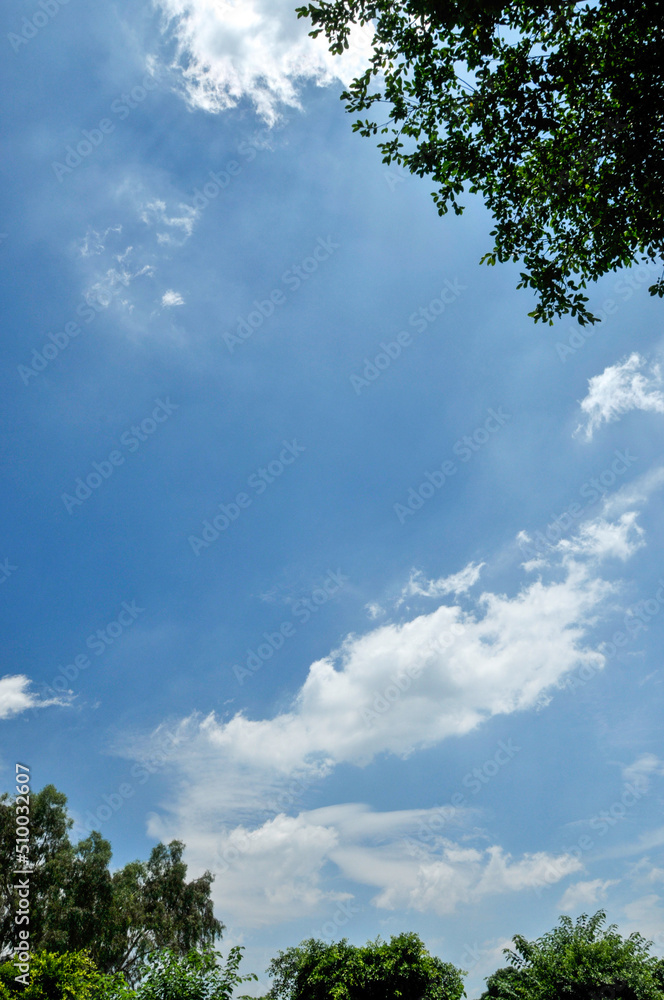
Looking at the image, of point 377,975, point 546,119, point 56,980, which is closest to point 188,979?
point 56,980

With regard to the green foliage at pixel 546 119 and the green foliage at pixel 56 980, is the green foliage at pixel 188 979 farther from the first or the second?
the green foliage at pixel 546 119

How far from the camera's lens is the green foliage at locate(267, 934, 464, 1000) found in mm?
17047

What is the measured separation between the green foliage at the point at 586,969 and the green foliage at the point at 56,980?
1335cm

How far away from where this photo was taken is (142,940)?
1296 inches

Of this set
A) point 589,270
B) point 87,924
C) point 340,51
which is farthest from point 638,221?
point 87,924

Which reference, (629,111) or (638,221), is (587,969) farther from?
(629,111)

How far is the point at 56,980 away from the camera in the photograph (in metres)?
12.2

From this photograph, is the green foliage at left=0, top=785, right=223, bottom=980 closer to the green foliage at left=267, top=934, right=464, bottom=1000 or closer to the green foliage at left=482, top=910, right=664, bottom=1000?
the green foliage at left=267, top=934, right=464, bottom=1000

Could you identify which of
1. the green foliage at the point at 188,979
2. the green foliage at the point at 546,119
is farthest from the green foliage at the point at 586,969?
the green foliage at the point at 546,119

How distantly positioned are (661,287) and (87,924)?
40.6 meters

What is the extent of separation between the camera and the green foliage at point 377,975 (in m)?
17.0

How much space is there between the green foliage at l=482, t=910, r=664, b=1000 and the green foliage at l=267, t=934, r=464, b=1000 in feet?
8.57

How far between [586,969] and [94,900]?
1099 inches

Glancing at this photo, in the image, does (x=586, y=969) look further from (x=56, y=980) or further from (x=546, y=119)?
(x=546, y=119)
